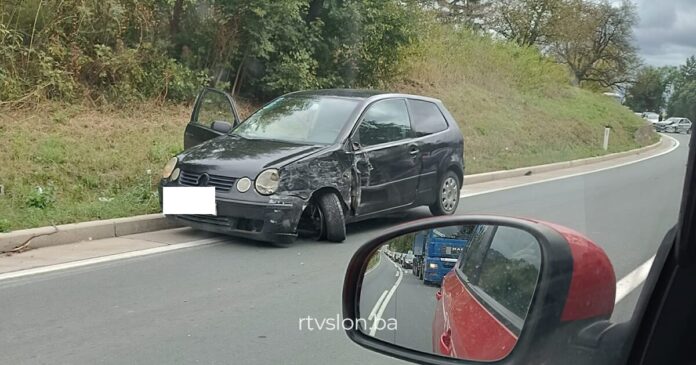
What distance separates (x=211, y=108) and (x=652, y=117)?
7.65 meters

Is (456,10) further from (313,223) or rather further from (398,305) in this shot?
(398,305)

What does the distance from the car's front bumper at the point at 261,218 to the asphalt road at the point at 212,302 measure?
235 mm

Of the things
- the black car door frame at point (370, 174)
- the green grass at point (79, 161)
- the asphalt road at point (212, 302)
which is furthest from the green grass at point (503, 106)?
the green grass at point (79, 161)

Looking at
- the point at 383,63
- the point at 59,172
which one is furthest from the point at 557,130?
the point at 383,63

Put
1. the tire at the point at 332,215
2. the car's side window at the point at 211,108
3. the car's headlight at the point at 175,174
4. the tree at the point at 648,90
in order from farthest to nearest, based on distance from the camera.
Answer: the car's side window at the point at 211,108, the car's headlight at the point at 175,174, the tire at the point at 332,215, the tree at the point at 648,90

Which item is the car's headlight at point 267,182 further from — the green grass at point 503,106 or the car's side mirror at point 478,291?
the car's side mirror at point 478,291

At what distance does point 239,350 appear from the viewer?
4.12 metres

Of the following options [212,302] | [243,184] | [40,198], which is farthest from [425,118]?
[40,198]

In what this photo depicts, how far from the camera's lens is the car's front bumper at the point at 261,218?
6.55 m

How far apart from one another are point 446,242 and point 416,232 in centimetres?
12

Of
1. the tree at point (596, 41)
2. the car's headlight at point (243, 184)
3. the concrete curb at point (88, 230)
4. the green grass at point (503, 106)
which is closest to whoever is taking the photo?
the tree at point (596, 41)

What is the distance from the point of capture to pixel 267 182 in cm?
663

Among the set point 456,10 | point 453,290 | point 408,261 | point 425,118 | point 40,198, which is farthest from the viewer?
point 456,10

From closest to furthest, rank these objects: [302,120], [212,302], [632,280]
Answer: [632,280] → [212,302] → [302,120]
